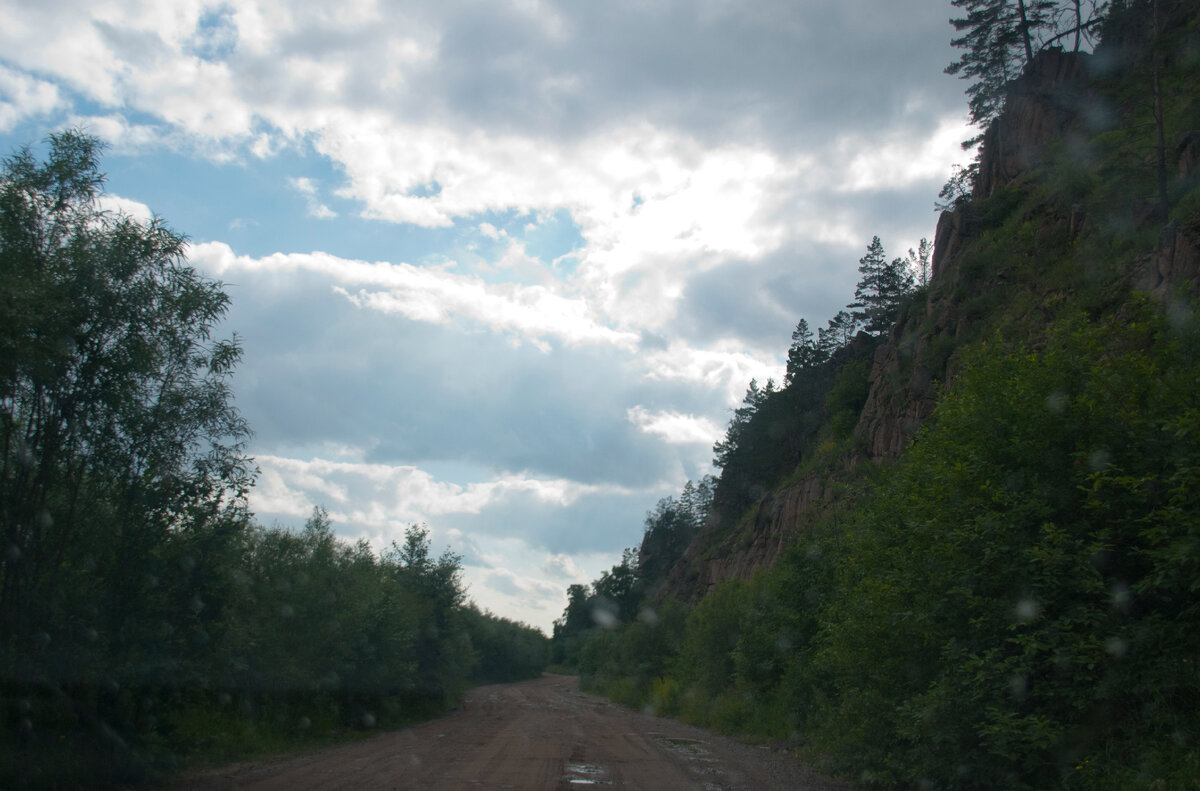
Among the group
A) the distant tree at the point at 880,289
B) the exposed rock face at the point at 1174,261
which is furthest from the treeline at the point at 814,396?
the exposed rock face at the point at 1174,261

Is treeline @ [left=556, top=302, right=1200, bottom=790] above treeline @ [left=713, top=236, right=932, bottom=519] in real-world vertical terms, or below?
below

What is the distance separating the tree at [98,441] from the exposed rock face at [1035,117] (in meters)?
35.8

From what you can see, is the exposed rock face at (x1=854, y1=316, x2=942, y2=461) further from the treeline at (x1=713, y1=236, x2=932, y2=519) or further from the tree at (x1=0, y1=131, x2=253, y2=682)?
the tree at (x1=0, y1=131, x2=253, y2=682)

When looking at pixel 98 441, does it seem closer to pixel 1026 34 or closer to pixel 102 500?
pixel 102 500

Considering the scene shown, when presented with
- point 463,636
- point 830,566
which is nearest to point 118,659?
point 830,566

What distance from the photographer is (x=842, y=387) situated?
153ft

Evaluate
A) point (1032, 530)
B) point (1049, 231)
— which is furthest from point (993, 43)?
point (1032, 530)

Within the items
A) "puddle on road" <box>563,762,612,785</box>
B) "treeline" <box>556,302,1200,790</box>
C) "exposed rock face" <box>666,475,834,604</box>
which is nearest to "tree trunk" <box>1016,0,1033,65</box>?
"exposed rock face" <box>666,475,834,604</box>

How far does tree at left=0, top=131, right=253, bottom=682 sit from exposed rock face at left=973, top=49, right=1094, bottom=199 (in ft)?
117

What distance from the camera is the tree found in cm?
1001

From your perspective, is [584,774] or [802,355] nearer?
[584,774]

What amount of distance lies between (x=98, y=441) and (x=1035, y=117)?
1584 inches

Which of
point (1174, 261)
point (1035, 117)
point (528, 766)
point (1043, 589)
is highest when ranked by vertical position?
point (1035, 117)

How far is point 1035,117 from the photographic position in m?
36.0
